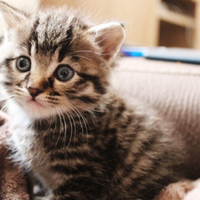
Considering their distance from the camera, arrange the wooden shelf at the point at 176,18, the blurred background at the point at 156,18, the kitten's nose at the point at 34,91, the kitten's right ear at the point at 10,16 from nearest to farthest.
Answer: the kitten's nose at the point at 34,91
the kitten's right ear at the point at 10,16
the blurred background at the point at 156,18
the wooden shelf at the point at 176,18

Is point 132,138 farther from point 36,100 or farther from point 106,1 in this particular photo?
point 106,1

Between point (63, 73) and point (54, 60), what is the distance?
0.14ft

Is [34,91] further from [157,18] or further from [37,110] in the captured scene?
[157,18]

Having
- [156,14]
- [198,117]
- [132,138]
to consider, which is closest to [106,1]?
[156,14]

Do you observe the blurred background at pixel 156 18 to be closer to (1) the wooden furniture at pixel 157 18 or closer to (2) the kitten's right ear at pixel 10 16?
(1) the wooden furniture at pixel 157 18

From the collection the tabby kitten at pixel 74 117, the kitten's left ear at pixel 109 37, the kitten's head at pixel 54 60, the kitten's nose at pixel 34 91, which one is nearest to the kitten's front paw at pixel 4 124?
the tabby kitten at pixel 74 117

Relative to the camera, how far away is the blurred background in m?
2.33

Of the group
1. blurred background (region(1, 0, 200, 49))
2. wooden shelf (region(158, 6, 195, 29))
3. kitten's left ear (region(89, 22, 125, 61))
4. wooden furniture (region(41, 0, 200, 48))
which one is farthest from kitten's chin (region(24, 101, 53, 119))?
wooden shelf (region(158, 6, 195, 29))

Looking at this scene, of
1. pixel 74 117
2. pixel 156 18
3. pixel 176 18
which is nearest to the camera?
pixel 74 117

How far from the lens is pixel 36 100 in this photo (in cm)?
86

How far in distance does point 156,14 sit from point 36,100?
2323 millimetres

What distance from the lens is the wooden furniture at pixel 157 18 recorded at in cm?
236

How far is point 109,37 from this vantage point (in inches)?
38.1

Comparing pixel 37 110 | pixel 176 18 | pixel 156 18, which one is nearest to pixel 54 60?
pixel 37 110
